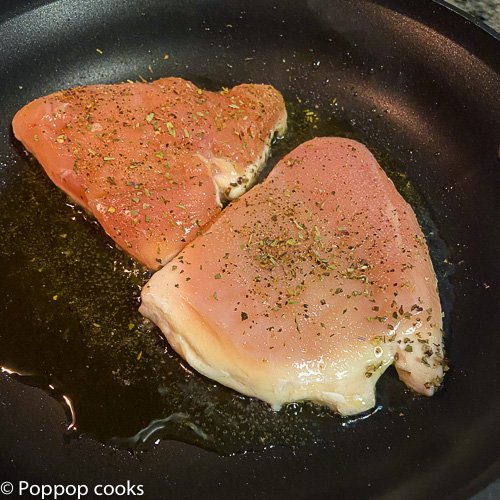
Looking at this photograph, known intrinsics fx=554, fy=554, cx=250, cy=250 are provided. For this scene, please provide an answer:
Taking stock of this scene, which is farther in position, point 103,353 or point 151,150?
point 151,150

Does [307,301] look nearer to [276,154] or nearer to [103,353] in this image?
[103,353]

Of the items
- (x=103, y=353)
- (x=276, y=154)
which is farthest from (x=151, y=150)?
(x=103, y=353)

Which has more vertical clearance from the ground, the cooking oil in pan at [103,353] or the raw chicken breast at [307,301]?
the raw chicken breast at [307,301]

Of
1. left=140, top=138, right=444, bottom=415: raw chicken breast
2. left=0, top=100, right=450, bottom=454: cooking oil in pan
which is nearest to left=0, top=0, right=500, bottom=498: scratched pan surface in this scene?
left=0, top=100, right=450, bottom=454: cooking oil in pan

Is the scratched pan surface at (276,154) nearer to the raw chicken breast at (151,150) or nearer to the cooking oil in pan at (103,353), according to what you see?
the cooking oil in pan at (103,353)

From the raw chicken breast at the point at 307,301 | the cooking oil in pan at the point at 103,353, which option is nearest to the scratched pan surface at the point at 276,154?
the cooking oil in pan at the point at 103,353

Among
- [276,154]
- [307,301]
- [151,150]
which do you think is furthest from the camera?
[276,154]
